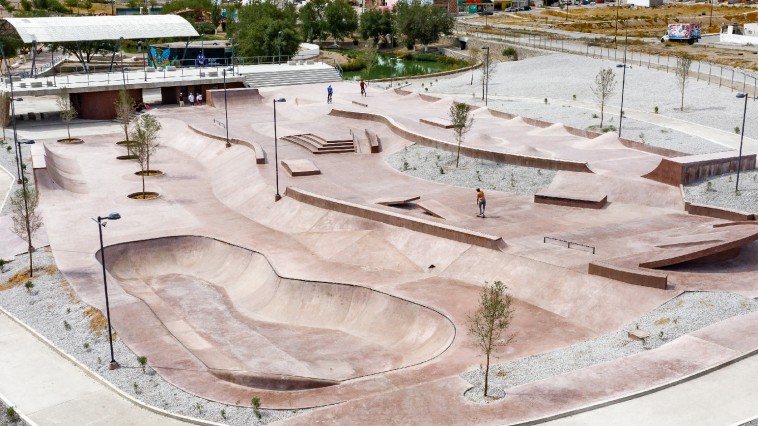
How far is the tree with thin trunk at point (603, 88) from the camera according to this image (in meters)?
48.4

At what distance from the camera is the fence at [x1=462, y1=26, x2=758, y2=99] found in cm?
5728

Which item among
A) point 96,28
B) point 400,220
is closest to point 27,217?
point 400,220

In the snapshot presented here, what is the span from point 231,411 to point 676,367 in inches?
389

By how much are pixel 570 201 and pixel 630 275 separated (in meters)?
8.65

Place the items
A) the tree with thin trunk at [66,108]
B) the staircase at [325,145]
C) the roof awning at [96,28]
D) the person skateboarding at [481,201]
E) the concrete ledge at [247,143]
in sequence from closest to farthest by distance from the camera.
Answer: the person skateboarding at [481,201], the concrete ledge at [247,143], the staircase at [325,145], the tree with thin trunk at [66,108], the roof awning at [96,28]

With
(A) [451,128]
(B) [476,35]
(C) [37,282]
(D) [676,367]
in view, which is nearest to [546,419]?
(D) [676,367]

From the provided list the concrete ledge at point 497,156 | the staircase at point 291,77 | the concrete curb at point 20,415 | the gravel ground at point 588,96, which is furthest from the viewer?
the staircase at point 291,77

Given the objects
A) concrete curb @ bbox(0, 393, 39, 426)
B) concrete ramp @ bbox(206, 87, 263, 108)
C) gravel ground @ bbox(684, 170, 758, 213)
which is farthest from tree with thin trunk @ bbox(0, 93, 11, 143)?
gravel ground @ bbox(684, 170, 758, 213)

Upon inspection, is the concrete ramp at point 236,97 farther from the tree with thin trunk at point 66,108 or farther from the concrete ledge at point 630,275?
the concrete ledge at point 630,275

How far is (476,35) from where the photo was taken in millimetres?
103562

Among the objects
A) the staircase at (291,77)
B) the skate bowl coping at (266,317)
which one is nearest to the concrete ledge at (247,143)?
the skate bowl coping at (266,317)

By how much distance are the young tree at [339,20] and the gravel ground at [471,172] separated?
68.2m

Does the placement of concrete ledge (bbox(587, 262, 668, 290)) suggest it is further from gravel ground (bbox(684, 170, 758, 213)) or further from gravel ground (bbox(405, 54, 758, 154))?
gravel ground (bbox(405, 54, 758, 154))

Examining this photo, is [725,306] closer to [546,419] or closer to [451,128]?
[546,419]
